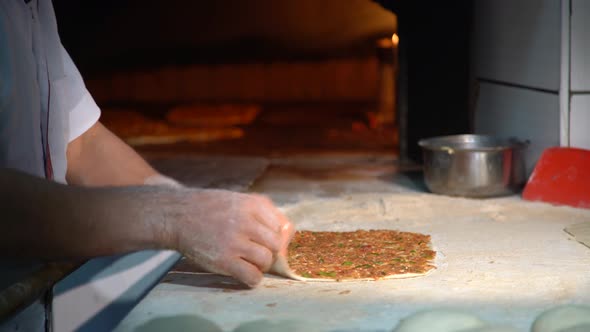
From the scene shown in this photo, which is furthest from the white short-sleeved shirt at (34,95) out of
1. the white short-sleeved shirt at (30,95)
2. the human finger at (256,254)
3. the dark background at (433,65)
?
the dark background at (433,65)

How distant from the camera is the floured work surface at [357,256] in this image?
6.70 ft

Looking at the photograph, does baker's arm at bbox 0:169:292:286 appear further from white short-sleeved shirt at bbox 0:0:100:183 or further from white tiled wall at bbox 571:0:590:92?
white tiled wall at bbox 571:0:590:92

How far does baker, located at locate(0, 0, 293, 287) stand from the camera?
1.30 m

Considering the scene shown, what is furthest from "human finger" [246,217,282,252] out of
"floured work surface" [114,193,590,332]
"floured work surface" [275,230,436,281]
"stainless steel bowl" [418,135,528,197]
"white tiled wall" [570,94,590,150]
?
"white tiled wall" [570,94,590,150]

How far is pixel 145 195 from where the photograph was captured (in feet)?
4.65

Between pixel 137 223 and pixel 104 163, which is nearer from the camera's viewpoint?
pixel 137 223

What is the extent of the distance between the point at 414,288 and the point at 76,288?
1237mm

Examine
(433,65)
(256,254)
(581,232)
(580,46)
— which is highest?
(580,46)

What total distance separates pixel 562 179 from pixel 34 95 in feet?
7.41

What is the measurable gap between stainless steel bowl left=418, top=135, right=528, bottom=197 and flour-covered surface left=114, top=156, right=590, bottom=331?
0.97 ft

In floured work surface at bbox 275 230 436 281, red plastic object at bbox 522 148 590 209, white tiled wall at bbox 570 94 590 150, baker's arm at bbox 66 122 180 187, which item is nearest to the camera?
baker's arm at bbox 66 122 180 187

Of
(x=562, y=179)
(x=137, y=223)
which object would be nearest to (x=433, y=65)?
(x=562, y=179)

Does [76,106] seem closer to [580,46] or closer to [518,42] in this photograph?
[580,46]

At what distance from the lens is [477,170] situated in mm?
3221
